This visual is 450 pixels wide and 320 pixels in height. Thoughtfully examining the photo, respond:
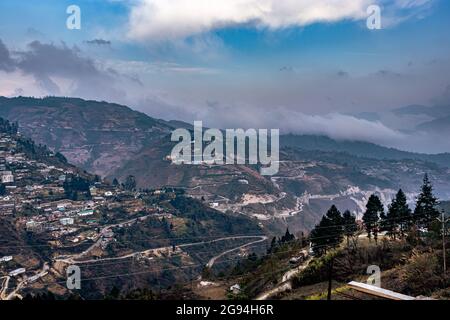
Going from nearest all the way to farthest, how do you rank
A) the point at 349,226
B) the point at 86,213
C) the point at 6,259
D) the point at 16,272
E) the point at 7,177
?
the point at 349,226
the point at 16,272
the point at 6,259
the point at 86,213
the point at 7,177


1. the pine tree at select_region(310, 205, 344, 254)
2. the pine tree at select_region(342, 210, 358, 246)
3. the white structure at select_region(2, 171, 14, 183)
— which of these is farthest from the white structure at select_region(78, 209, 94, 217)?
the pine tree at select_region(342, 210, 358, 246)

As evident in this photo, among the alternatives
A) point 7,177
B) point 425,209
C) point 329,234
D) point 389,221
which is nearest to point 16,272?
point 329,234

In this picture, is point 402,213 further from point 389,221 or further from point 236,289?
point 236,289

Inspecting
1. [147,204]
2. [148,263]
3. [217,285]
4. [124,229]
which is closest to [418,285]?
[217,285]

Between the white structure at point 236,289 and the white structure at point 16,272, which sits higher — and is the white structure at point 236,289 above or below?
above

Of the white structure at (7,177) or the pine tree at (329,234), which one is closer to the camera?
the pine tree at (329,234)

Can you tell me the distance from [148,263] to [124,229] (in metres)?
23.9

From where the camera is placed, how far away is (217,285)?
49.8 m

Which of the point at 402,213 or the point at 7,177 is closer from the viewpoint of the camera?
the point at 402,213

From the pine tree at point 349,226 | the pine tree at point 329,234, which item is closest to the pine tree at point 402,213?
the pine tree at point 349,226

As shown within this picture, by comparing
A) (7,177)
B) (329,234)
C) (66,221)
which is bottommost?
(66,221)

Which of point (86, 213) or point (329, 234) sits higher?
point (329, 234)

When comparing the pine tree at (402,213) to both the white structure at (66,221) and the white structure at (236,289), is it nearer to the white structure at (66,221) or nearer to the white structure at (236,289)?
the white structure at (236,289)

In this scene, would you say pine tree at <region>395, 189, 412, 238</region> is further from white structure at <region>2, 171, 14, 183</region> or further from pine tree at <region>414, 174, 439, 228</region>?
white structure at <region>2, 171, 14, 183</region>
